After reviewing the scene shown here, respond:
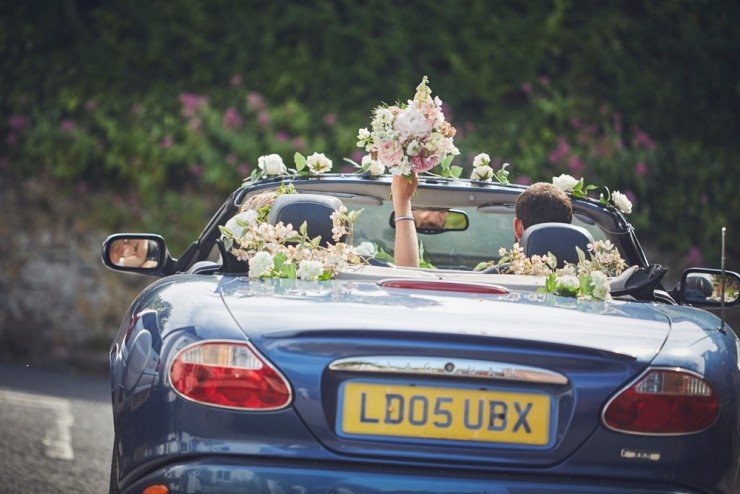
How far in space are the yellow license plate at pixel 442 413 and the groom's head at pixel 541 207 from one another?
75.4 inches

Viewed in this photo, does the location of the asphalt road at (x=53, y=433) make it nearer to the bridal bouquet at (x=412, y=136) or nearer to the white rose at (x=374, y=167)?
the white rose at (x=374, y=167)

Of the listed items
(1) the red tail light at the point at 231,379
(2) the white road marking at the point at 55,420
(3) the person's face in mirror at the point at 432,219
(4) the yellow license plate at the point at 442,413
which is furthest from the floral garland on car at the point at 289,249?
(2) the white road marking at the point at 55,420

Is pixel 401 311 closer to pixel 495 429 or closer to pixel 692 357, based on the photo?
pixel 495 429

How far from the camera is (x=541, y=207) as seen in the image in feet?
16.7

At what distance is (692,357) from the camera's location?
11.1ft

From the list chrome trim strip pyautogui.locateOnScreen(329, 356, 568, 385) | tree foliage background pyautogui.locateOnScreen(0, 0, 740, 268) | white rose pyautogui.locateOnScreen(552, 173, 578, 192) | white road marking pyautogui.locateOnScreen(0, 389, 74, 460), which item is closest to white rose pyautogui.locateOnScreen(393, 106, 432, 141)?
white rose pyautogui.locateOnScreen(552, 173, 578, 192)

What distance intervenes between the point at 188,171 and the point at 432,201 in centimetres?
813

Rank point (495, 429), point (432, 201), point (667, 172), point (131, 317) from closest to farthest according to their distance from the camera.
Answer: point (495, 429)
point (131, 317)
point (432, 201)
point (667, 172)

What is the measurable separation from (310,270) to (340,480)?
3.35 ft

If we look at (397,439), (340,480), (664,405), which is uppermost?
(664,405)

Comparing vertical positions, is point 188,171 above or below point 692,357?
above

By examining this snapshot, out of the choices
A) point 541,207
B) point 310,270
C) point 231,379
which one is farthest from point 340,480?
point 541,207

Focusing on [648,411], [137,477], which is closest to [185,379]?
[137,477]

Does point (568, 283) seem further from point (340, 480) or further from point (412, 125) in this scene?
point (340, 480)
